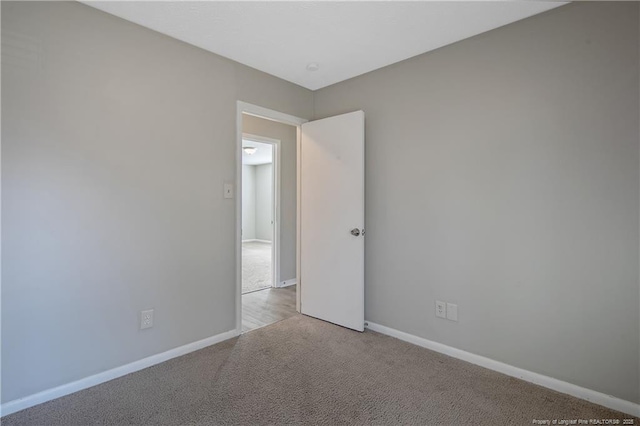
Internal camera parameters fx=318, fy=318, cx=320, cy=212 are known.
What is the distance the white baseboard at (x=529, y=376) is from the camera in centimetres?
180

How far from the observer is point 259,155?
26.8 ft

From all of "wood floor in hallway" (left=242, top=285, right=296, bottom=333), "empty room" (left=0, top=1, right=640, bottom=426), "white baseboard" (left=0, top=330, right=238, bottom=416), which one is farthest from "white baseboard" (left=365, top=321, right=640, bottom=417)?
"white baseboard" (left=0, top=330, right=238, bottom=416)

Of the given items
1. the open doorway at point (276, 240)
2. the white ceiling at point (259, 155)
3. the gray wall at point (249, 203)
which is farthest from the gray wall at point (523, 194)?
the gray wall at point (249, 203)

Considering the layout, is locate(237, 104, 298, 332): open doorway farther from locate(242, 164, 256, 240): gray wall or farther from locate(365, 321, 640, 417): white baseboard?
locate(242, 164, 256, 240): gray wall

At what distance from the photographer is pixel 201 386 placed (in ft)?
6.64

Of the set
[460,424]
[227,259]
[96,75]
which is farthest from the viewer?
[227,259]

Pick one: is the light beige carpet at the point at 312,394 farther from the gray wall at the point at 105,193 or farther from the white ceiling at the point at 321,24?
the white ceiling at the point at 321,24

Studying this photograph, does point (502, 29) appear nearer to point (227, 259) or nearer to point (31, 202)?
point (227, 259)

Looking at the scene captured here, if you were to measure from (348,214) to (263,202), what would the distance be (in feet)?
24.0

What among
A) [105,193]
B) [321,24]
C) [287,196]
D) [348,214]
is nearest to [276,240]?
[287,196]

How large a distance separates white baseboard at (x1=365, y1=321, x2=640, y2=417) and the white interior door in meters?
0.50

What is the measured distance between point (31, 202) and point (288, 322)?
2.19m

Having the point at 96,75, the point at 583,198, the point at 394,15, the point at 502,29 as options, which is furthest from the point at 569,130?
the point at 96,75

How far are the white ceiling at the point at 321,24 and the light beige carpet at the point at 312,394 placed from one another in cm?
237
